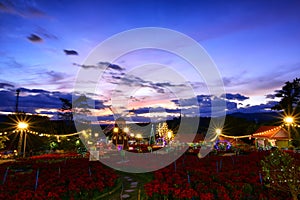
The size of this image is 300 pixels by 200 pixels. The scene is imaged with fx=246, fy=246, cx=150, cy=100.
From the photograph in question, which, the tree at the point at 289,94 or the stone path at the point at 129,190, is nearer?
the stone path at the point at 129,190

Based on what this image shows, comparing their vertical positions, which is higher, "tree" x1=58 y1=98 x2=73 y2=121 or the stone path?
"tree" x1=58 y1=98 x2=73 y2=121

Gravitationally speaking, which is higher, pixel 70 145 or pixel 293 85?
pixel 293 85

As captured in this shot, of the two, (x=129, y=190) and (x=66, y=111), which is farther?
(x=66, y=111)

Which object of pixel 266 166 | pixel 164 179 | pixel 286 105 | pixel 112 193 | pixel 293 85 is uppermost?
pixel 293 85

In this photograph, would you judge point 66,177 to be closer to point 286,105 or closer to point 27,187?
point 27,187

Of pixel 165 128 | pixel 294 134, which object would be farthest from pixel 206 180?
pixel 165 128

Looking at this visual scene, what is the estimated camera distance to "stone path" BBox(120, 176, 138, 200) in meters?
10.8

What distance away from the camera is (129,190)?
12320mm

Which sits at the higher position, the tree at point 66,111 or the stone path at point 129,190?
the tree at point 66,111

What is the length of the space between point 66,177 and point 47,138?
84.2 ft

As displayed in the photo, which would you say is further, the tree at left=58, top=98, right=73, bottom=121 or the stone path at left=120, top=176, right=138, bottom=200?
the tree at left=58, top=98, right=73, bottom=121

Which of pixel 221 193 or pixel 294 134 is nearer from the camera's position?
pixel 221 193

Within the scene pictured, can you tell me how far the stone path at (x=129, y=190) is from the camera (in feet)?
35.4

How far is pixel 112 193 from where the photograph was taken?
37.7 ft
